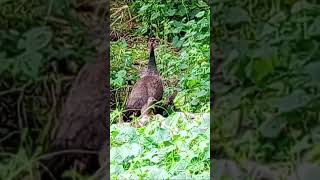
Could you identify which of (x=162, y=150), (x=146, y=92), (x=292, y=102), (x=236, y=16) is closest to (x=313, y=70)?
(x=292, y=102)

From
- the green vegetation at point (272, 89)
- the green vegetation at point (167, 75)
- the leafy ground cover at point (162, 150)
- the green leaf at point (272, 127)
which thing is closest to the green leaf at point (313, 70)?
the green vegetation at point (272, 89)

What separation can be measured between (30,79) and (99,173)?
0.87 feet

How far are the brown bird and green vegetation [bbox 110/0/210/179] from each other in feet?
0.22

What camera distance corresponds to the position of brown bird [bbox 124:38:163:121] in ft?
10.8

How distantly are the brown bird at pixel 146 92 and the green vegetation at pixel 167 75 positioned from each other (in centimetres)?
7

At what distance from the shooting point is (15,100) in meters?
1.40

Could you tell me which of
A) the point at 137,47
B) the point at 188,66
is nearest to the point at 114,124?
the point at 188,66

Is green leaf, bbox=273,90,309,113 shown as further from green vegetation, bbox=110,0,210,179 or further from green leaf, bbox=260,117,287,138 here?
green vegetation, bbox=110,0,210,179

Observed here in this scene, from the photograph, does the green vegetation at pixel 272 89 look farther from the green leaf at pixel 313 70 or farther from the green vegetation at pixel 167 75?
the green vegetation at pixel 167 75

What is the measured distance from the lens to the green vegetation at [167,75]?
2.28 meters

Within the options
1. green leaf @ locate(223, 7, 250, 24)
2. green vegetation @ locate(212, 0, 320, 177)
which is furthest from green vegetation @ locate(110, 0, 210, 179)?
green leaf @ locate(223, 7, 250, 24)

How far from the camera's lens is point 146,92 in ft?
10.8

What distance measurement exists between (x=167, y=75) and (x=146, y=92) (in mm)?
416

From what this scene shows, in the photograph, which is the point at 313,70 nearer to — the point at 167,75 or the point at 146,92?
the point at 146,92
